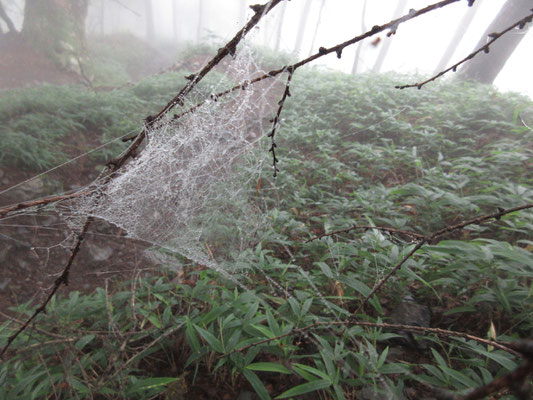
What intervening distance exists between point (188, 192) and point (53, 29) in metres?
13.4

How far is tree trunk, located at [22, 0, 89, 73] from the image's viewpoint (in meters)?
10.4

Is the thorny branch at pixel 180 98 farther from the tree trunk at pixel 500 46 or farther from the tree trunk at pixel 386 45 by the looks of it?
the tree trunk at pixel 386 45

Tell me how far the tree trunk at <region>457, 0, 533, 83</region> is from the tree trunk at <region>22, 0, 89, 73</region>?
1425 centimetres

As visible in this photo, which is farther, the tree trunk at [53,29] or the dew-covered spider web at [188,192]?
the tree trunk at [53,29]

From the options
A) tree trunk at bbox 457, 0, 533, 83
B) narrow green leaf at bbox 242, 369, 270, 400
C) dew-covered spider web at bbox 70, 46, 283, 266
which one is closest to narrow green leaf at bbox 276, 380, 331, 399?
narrow green leaf at bbox 242, 369, 270, 400

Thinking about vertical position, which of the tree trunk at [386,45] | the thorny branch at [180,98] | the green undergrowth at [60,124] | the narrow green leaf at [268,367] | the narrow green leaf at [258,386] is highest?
the tree trunk at [386,45]

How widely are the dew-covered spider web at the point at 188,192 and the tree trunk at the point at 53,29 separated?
12.1 meters

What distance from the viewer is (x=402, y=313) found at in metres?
1.78

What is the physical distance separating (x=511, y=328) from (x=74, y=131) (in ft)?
21.9

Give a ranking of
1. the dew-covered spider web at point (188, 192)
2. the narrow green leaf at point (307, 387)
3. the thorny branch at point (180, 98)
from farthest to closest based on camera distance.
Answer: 1. the dew-covered spider web at point (188, 192)
2. the narrow green leaf at point (307, 387)
3. the thorny branch at point (180, 98)

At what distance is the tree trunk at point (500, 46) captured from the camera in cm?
638

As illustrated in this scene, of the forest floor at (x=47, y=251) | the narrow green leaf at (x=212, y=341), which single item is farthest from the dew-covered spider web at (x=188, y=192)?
the forest floor at (x=47, y=251)

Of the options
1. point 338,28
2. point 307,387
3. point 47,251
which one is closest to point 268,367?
point 307,387

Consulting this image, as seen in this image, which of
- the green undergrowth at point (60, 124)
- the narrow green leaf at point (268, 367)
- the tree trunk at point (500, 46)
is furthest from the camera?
the tree trunk at point (500, 46)
